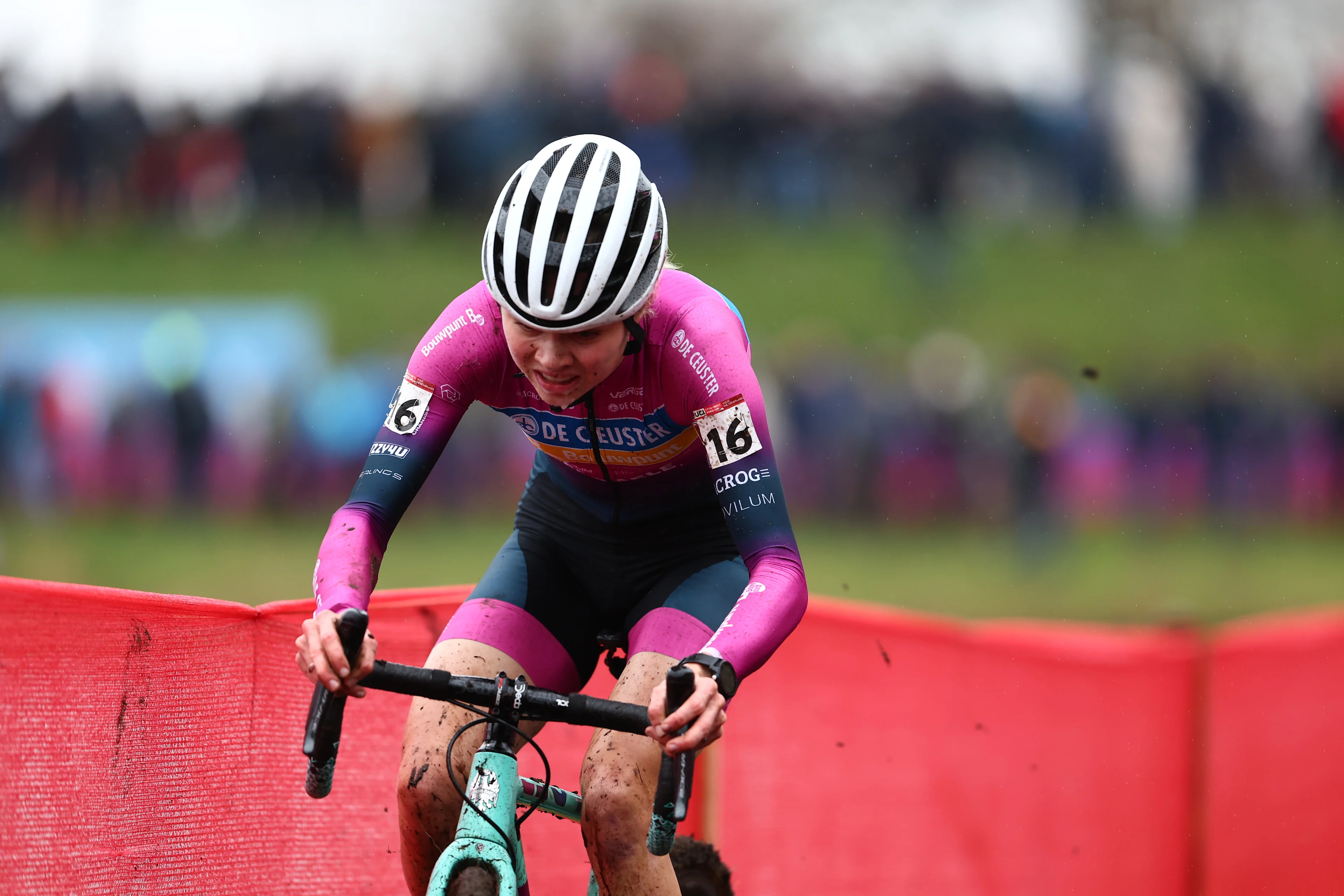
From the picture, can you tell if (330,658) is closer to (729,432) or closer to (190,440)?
(729,432)

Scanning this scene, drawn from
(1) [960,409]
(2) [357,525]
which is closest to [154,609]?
(2) [357,525]

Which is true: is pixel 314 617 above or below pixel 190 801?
above

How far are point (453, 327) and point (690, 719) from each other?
1.53 meters

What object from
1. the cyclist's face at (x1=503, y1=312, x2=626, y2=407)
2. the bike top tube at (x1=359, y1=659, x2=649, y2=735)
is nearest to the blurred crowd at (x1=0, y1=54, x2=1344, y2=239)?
the cyclist's face at (x1=503, y1=312, x2=626, y2=407)

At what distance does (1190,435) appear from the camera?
795 inches

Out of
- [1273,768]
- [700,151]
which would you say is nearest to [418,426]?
[1273,768]

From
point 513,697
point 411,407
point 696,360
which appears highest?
point 696,360

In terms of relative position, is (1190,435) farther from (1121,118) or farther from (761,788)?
(761,788)

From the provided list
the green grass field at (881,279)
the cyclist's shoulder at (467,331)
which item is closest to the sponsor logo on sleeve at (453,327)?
the cyclist's shoulder at (467,331)

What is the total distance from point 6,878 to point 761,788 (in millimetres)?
3202

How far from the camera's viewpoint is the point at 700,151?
82.3 ft

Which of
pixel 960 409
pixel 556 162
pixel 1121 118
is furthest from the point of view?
pixel 1121 118

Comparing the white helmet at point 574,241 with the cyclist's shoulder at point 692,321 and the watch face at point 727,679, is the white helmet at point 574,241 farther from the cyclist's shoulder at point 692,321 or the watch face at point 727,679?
the watch face at point 727,679

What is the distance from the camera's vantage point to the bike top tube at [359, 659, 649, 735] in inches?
132
